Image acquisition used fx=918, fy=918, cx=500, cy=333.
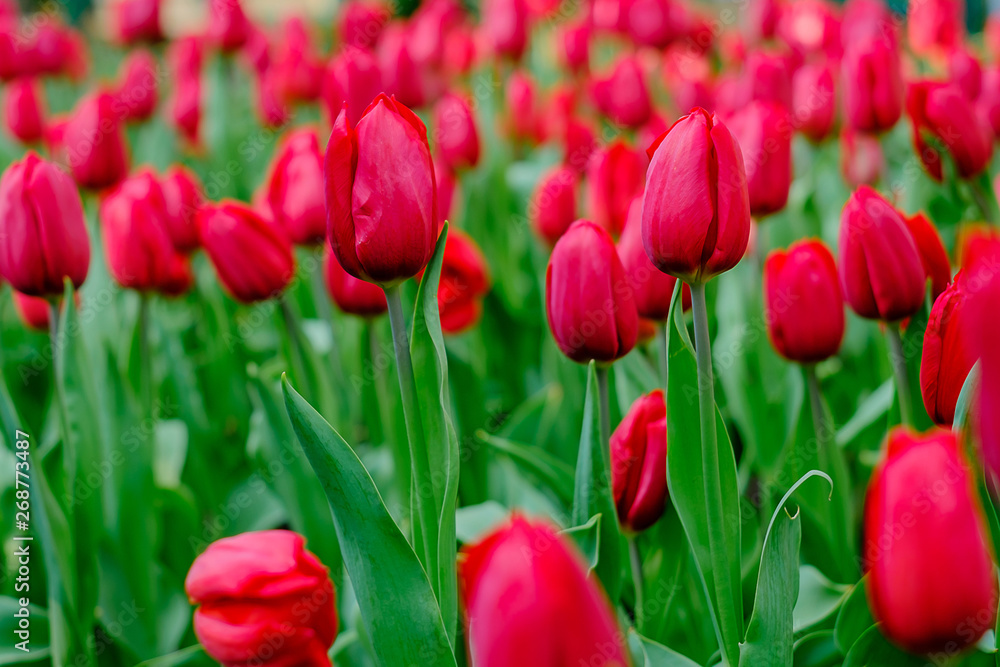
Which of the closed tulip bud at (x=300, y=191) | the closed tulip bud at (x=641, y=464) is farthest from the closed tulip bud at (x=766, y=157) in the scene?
the closed tulip bud at (x=300, y=191)

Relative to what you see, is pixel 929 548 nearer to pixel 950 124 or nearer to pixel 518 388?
pixel 950 124

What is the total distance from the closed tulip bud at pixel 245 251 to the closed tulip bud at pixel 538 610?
702 mm

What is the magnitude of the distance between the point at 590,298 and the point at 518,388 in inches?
32.6

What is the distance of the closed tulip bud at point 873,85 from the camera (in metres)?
1.31

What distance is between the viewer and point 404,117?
2.14 ft

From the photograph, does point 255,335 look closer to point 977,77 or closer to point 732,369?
point 732,369

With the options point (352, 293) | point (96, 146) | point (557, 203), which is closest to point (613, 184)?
point (557, 203)

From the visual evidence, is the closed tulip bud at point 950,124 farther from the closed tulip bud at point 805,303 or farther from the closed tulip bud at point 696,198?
the closed tulip bud at point 696,198

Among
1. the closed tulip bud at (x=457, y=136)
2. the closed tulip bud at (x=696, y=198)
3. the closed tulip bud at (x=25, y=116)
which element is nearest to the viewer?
the closed tulip bud at (x=696, y=198)

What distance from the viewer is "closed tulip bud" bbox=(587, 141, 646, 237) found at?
45.6 inches

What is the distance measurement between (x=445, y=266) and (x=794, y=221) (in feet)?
2.20

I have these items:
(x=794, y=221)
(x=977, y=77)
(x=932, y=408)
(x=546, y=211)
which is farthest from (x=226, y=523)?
(x=977, y=77)

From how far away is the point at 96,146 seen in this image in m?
1.40

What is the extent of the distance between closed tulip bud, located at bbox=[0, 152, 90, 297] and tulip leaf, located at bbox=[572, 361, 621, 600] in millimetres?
514
